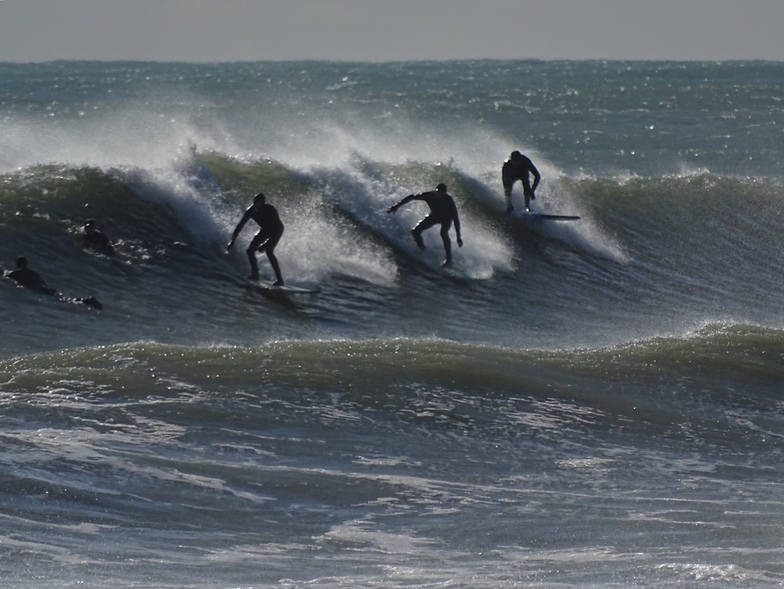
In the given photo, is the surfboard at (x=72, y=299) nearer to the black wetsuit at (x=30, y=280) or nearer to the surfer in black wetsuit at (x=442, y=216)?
the black wetsuit at (x=30, y=280)

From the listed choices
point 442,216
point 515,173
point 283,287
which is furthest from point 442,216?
point 283,287

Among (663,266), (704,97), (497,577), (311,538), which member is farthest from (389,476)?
(704,97)

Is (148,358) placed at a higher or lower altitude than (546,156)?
lower

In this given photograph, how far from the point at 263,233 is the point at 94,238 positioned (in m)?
1.92

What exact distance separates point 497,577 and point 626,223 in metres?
14.3

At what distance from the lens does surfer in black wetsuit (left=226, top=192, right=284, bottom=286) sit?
15.5 metres

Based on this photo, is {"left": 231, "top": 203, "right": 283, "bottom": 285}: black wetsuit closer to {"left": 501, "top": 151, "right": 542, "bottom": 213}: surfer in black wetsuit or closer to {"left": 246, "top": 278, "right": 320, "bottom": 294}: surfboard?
{"left": 246, "top": 278, "right": 320, "bottom": 294}: surfboard

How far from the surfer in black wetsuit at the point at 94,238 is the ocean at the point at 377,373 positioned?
13 cm

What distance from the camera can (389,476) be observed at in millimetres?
9789

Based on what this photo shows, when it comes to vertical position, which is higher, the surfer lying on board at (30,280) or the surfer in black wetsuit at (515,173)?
the surfer in black wetsuit at (515,173)

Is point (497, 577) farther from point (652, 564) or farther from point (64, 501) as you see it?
point (64, 501)

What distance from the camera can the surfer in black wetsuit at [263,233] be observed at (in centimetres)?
1547

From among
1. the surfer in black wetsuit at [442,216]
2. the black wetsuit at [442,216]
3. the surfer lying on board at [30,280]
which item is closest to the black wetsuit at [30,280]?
the surfer lying on board at [30,280]

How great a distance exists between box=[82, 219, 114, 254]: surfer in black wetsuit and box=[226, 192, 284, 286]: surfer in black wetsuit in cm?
142
